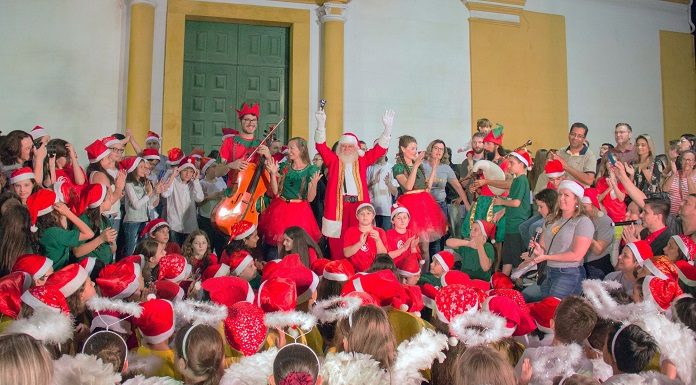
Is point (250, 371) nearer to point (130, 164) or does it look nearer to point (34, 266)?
point (34, 266)

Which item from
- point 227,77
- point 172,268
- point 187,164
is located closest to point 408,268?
point 172,268

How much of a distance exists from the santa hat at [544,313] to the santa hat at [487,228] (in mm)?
2729

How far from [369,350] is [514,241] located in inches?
165

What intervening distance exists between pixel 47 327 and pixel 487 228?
475 cm

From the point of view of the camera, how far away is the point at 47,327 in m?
3.16

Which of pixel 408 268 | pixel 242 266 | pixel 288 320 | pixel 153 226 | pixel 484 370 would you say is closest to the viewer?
pixel 484 370

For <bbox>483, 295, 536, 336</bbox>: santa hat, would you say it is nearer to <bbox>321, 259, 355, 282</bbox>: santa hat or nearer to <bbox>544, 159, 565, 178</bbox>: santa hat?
<bbox>321, 259, 355, 282</bbox>: santa hat

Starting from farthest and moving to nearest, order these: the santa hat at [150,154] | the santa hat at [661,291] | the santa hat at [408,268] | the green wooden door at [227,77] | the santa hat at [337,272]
A: 1. the green wooden door at [227,77]
2. the santa hat at [150,154]
3. the santa hat at [408,268]
4. the santa hat at [337,272]
5. the santa hat at [661,291]

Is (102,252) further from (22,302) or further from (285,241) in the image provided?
(22,302)

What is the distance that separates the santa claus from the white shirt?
158cm

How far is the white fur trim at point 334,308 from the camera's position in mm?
3805

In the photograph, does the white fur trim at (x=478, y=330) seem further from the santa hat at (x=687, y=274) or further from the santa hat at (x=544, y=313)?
the santa hat at (x=687, y=274)

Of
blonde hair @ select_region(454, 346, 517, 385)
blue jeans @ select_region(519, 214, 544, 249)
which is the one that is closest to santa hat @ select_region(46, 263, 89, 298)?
blonde hair @ select_region(454, 346, 517, 385)

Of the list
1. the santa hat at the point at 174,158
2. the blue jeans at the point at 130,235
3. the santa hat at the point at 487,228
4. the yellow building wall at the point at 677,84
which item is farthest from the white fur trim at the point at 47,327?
the yellow building wall at the point at 677,84
